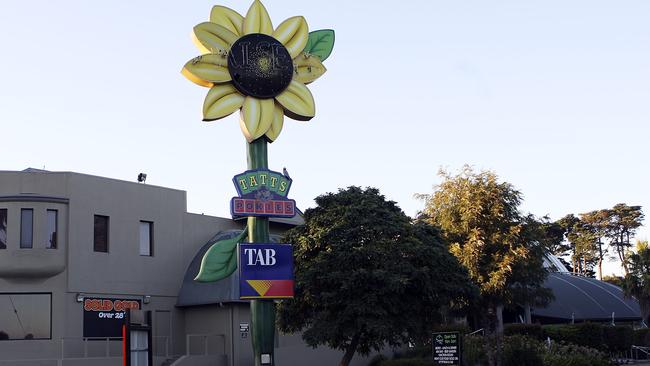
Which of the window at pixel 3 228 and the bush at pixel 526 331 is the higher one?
the window at pixel 3 228

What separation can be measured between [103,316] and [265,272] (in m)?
11.1

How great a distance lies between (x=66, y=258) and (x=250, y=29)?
1238 centimetres

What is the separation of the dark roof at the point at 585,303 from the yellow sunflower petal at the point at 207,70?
113 feet

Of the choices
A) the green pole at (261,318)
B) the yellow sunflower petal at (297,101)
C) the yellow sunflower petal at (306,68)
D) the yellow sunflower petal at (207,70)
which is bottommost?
the green pole at (261,318)

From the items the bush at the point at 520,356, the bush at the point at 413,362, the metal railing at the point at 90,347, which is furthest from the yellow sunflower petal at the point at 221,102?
the bush at the point at 520,356

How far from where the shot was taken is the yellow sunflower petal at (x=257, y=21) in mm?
28297

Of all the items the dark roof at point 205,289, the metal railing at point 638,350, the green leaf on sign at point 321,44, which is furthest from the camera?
the metal railing at point 638,350

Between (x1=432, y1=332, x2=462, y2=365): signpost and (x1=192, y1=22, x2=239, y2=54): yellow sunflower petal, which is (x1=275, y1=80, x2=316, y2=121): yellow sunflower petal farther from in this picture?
(x1=432, y1=332, x2=462, y2=365): signpost

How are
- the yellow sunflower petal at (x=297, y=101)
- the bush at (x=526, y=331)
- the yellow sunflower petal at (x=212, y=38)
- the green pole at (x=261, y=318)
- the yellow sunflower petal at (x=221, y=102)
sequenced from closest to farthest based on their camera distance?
the green pole at (x=261, y=318), the yellow sunflower petal at (x=221, y=102), the yellow sunflower petal at (x=212, y=38), the yellow sunflower petal at (x=297, y=101), the bush at (x=526, y=331)

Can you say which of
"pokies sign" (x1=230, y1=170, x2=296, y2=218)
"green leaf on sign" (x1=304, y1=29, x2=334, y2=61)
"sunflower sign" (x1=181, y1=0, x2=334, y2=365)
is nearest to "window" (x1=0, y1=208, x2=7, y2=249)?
"sunflower sign" (x1=181, y1=0, x2=334, y2=365)

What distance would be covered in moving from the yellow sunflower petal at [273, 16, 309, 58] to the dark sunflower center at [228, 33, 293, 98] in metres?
0.46

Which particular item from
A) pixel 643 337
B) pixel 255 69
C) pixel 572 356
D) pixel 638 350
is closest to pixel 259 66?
pixel 255 69

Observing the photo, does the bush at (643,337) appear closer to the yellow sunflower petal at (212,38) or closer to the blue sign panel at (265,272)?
the blue sign panel at (265,272)

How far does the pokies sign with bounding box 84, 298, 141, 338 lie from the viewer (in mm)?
33875
